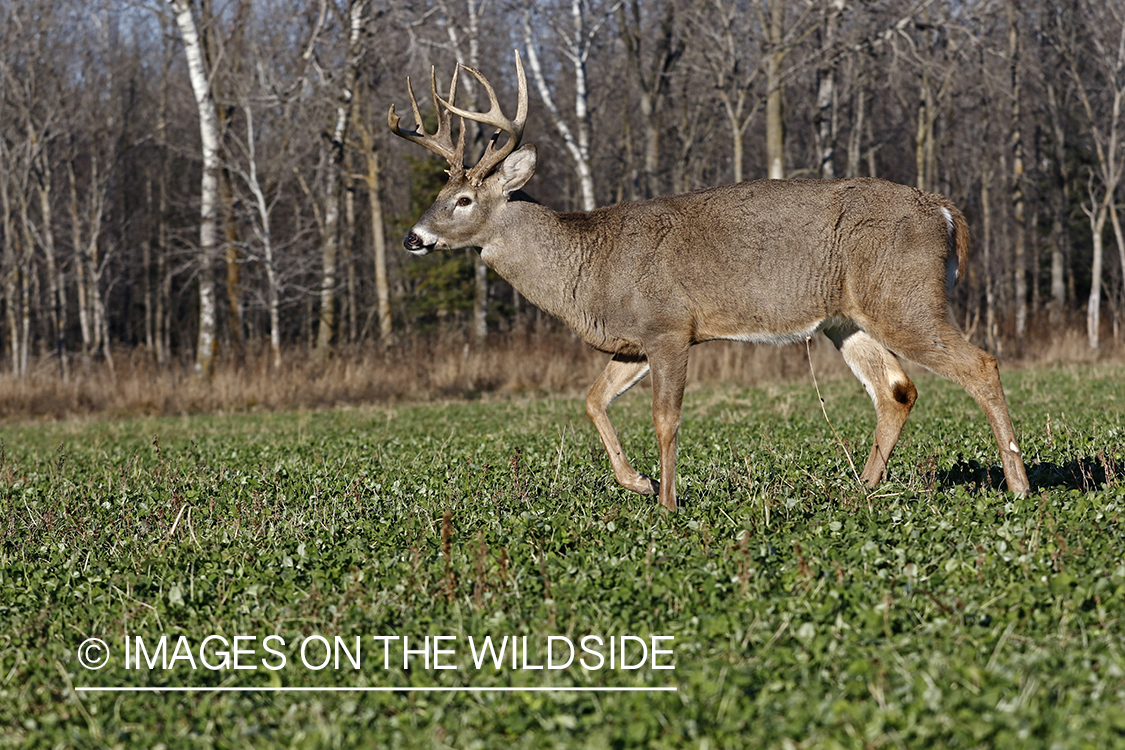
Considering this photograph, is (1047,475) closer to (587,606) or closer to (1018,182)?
(587,606)

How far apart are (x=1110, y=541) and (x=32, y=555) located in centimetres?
519

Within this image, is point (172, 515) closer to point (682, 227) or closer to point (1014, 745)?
point (682, 227)

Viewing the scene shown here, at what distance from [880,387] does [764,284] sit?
1.11 m

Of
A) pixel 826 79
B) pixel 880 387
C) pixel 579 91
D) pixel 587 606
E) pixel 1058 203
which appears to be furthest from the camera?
pixel 1058 203

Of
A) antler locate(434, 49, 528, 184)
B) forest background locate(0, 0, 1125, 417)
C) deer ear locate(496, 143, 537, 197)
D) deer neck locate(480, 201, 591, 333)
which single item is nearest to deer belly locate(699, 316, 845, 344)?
deer neck locate(480, 201, 591, 333)

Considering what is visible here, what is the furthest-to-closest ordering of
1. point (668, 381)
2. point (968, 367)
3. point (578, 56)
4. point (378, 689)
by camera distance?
point (578, 56) → point (668, 381) → point (968, 367) → point (378, 689)

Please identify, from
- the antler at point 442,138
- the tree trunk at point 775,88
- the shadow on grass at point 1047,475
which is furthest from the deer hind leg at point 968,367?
the tree trunk at point 775,88

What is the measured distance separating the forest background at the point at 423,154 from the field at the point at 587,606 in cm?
1130

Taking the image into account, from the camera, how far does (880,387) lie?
6.75 meters

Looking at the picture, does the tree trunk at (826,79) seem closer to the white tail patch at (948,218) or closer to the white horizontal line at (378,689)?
the white tail patch at (948,218)

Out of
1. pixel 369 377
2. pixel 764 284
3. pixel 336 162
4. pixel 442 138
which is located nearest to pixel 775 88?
pixel 369 377

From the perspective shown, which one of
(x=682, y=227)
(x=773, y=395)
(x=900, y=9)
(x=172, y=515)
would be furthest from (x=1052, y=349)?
(x=172, y=515)

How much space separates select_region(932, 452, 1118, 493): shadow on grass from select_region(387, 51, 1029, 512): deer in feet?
1.24

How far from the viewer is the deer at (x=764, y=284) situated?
5992mm
